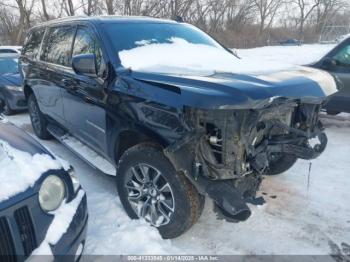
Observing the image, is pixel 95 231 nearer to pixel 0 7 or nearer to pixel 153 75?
pixel 153 75

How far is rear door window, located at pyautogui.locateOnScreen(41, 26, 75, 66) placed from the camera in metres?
4.11

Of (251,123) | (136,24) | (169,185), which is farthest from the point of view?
(136,24)

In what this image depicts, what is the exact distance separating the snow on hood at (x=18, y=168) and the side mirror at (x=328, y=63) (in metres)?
4.99

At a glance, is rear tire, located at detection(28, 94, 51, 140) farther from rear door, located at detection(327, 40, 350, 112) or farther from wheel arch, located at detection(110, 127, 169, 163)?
rear door, located at detection(327, 40, 350, 112)

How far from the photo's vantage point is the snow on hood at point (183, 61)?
293cm

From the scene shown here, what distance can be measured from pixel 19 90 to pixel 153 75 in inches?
234

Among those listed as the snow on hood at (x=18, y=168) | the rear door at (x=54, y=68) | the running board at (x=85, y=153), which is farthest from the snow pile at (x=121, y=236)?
the rear door at (x=54, y=68)

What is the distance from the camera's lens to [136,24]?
12.2 ft

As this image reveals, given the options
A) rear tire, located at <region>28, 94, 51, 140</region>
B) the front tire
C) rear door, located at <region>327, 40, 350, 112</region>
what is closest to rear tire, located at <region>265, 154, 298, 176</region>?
the front tire

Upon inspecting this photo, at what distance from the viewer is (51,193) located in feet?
7.14

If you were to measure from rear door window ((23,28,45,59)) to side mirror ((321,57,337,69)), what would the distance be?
4.62 meters

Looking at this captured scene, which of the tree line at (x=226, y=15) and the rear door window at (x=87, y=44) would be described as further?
the tree line at (x=226, y=15)

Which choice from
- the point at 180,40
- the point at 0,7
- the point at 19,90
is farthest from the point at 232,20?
the point at 180,40

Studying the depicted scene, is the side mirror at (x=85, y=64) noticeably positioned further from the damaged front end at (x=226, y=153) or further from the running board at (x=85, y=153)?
the damaged front end at (x=226, y=153)
